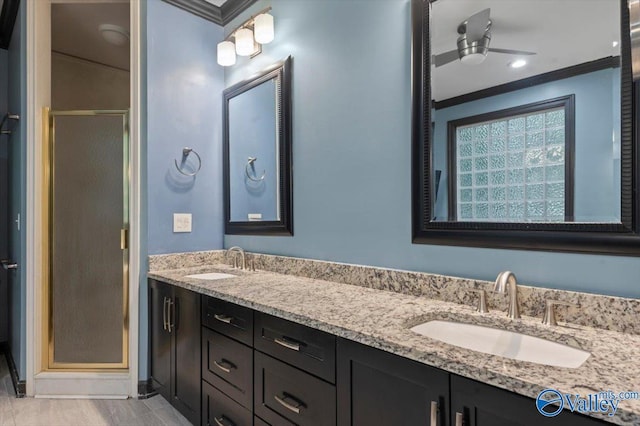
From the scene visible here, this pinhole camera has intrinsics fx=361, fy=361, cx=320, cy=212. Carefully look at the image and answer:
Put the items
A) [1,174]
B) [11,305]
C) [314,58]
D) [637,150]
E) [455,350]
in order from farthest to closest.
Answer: [1,174] < [11,305] < [314,58] < [637,150] < [455,350]

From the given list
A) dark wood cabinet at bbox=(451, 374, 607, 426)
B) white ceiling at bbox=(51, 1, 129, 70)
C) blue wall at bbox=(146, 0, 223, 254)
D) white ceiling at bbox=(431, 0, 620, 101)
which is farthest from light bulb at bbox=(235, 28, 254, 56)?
dark wood cabinet at bbox=(451, 374, 607, 426)

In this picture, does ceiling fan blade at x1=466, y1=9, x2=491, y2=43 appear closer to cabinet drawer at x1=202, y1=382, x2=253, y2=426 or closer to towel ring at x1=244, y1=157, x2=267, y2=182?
towel ring at x1=244, y1=157, x2=267, y2=182

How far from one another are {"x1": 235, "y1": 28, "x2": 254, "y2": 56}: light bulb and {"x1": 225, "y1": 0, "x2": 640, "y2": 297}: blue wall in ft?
0.57

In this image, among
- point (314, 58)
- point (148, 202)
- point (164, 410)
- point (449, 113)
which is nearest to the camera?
point (449, 113)

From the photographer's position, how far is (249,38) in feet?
7.38

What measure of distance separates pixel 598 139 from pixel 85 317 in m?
2.84

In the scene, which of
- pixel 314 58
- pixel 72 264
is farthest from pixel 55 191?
pixel 314 58

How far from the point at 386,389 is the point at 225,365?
894 mm

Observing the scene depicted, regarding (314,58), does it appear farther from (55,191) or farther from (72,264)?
(72,264)

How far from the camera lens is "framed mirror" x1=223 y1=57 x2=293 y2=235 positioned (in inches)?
83.9

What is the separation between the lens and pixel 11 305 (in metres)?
2.86

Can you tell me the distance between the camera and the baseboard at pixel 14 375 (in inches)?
89.6

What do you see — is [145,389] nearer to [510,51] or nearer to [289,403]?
[289,403]

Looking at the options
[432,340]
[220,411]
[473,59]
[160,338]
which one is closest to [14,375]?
[160,338]
